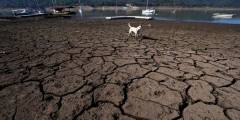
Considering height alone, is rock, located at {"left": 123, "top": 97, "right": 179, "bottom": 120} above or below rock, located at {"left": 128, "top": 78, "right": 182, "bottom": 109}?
below

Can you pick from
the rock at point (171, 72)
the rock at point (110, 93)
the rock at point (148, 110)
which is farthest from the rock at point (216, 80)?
the rock at point (110, 93)

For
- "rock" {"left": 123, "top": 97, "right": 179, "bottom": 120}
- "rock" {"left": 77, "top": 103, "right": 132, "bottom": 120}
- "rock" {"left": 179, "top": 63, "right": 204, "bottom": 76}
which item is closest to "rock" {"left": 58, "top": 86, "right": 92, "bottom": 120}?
"rock" {"left": 77, "top": 103, "right": 132, "bottom": 120}

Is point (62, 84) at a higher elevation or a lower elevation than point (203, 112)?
higher

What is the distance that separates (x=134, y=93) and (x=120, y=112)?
1.61 ft

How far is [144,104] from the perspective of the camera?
7.80 ft

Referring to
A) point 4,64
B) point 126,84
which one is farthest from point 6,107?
point 4,64

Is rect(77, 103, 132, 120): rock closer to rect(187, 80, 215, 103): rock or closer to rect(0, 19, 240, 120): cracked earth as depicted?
rect(0, 19, 240, 120): cracked earth

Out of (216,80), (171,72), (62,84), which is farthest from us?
(171,72)

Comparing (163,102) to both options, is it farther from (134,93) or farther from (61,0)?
(61,0)

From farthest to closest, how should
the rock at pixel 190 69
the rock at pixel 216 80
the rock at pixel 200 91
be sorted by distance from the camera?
1. the rock at pixel 190 69
2. the rock at pixel 216 80
3. the rock at pixel 200 91

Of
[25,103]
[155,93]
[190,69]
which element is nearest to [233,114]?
[155,93]

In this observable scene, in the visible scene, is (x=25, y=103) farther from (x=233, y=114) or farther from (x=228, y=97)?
(x=228, y=97)

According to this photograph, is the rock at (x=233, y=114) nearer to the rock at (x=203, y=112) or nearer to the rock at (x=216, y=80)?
the rock at (x=203, y=112)

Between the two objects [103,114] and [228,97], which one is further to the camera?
[228,97]
